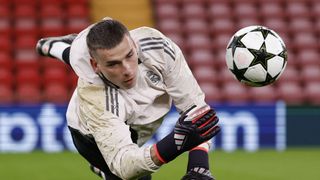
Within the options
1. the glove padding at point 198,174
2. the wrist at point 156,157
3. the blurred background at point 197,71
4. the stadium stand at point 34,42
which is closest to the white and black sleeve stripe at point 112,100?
the wrist at point 156,157

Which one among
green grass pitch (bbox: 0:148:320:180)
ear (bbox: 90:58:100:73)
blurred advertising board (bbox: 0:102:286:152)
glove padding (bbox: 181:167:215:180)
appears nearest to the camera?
glove padding (bbox: 181:167:215:180)

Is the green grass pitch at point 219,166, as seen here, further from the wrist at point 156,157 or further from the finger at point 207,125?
the finger at point 207,125

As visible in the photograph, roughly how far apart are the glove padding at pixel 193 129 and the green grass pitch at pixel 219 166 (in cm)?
353

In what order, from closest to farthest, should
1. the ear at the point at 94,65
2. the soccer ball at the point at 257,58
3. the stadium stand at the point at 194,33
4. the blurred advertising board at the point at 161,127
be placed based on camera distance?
the ear at the point at 94,65 → the soccer ball at the point at 257,58 → the blurred advertising board at the point at 161,127 → the stadium stand at the point at 194,33

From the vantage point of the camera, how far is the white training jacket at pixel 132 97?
433 centimetres

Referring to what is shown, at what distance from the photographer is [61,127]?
9.51 meters

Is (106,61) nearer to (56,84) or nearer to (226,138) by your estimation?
(226,138)

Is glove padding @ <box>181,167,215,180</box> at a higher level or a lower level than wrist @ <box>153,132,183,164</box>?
lower

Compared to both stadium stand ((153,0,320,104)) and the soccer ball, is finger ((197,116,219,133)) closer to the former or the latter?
the soccer ball

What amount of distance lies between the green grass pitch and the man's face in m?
3.23

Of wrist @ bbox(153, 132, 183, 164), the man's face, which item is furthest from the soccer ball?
wrist @ bbox(153, 132, 183, 164)

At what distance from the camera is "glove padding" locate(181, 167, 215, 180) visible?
14.5ft

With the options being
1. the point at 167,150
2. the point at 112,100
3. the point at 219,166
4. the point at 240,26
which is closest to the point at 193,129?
the point at 167,150

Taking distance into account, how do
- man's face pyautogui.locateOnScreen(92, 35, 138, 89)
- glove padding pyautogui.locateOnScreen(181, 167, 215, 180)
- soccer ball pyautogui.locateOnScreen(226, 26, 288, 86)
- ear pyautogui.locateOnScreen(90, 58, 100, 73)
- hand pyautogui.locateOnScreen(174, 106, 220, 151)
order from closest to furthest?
hand pyautogui.locateOnScreen(174, 106, 220, 151)
man's face pyautogui.locateOnScreen(92, 35, 138, 89)
glove padding pyautogui.locateOnScreen(181, 167, 215, 180)
ear pyautogui.locateOnScreen(90, 58, 100, 73)
soccer ball pyautogui.locateOnScreen(226, 26, 288, 86)
